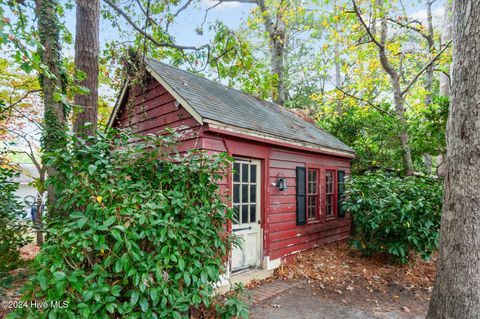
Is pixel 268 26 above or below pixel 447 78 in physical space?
above

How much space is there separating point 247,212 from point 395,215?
3.17 m

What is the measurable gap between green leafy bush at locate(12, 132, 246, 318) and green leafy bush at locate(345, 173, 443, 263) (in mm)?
3943

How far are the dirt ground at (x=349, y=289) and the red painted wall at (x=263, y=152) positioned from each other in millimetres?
550

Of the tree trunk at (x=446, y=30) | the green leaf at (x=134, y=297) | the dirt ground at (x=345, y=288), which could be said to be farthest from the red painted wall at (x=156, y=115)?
the tree trunk at (x=446, y=30)

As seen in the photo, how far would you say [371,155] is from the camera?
991 centimetres

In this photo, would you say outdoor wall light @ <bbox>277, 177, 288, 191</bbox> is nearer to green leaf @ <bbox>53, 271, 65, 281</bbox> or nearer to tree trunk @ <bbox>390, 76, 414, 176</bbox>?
green leaf @ <bbox>53, 271, 65, 281</bbox>

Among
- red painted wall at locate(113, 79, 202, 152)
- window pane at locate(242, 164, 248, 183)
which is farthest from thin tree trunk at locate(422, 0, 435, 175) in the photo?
red painted wall at locate(113, 79, 202, 152)

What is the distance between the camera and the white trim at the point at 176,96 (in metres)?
4.63

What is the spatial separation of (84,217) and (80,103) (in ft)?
9.77

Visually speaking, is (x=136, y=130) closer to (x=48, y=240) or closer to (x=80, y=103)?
(x=80, y=103)

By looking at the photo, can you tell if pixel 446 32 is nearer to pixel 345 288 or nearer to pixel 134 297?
pixel 345 288

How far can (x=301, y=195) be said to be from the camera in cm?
680

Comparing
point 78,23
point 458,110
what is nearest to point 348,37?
point 458,110

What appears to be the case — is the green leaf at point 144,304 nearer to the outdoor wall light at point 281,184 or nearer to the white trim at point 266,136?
the white trim at point 266,136
